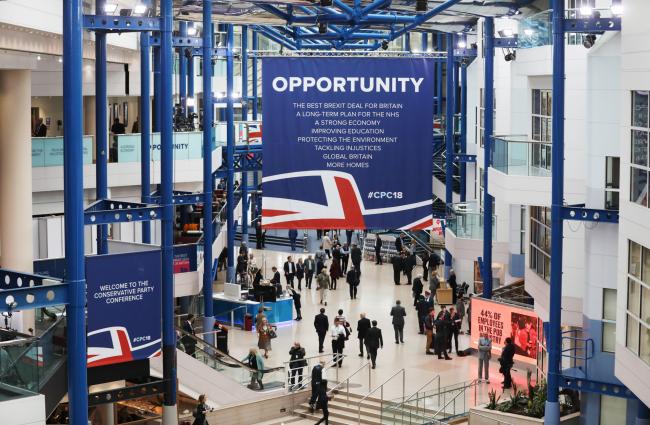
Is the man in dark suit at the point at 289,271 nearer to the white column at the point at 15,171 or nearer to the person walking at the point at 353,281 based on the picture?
the person walking at the point at 353,281

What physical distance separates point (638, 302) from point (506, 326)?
450 inches

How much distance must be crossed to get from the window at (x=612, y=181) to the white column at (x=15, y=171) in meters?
12.4

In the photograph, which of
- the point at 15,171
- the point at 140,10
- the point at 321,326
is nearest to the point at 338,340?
the point at 321,326

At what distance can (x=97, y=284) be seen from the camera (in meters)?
22.7

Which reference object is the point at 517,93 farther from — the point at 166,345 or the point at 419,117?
the point at 166,345

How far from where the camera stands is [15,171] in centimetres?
2891

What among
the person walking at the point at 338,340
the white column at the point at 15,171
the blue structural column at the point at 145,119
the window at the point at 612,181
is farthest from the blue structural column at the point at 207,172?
the window at the point at 612,181

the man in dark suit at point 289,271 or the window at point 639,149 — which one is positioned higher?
the window at point 639,149

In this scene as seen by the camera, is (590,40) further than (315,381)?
No

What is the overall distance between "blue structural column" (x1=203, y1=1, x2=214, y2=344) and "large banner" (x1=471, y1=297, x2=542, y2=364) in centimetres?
694

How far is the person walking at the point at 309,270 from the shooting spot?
44.8 metres

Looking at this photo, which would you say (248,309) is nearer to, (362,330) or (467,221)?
(362,330)

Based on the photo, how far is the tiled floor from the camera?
31859 millimetres

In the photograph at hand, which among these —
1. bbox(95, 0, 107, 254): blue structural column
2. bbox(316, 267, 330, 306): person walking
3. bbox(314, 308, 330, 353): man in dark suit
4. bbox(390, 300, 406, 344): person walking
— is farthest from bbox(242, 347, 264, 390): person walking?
bbox(316, 267, 330, 306): person walking
